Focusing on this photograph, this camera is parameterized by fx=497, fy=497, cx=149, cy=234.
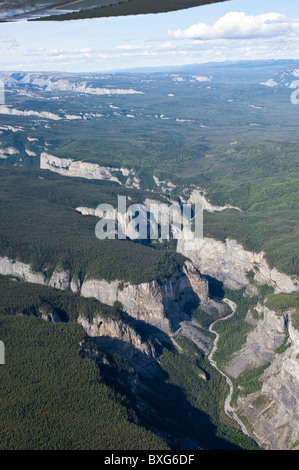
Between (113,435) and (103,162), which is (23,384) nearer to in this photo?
(113,435)

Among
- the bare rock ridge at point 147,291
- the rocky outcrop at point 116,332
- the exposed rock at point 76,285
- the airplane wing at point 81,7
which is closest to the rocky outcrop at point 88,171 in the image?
the bare rock ridge at point 147,291

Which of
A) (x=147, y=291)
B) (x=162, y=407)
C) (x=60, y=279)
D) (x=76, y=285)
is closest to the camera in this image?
(x=162, y=407)

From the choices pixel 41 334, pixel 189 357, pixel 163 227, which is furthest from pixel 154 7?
pixel 163 227

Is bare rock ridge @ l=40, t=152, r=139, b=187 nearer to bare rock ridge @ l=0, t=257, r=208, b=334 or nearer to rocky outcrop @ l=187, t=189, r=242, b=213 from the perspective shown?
rocky outcrop @ l=187, t=189, r=242, b=213

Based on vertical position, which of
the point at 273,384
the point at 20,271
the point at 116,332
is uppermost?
the point at 20,271

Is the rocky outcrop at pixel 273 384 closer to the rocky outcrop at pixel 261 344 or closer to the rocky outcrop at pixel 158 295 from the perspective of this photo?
the rocky outcrop at pixel 261 344

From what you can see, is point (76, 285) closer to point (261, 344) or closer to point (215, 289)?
point (215, 289)

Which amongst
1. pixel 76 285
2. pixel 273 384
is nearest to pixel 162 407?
pixel 273 384

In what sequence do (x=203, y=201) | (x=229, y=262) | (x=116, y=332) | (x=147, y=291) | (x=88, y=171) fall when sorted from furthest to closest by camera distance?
1. (x=88, y=171)
2. (x=203, y=201)
3. (x=229, y=262)
4. (x=147, y=291)
5. (x=116, y=332)
